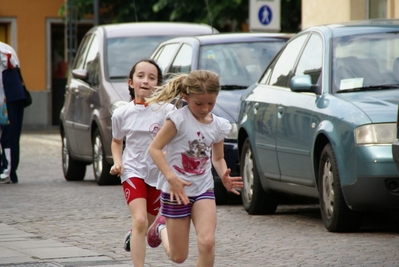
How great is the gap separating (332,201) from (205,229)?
2.87m

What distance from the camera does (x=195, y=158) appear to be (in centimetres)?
585

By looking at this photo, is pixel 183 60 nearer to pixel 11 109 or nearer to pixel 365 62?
pixel 11 109

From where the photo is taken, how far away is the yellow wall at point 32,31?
31484 millimetres

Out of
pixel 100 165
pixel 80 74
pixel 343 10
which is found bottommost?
pixel 100 165

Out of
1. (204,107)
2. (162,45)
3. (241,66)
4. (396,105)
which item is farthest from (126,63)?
(204,107)

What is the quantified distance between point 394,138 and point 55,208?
13.5 ft

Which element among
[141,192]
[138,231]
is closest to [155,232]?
[138,231]

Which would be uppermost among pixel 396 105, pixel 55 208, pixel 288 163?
pixel 396 105

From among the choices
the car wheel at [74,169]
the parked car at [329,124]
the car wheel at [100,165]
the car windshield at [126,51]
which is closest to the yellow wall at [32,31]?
the car wheel at [74,169]

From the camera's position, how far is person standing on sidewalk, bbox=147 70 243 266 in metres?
5.75

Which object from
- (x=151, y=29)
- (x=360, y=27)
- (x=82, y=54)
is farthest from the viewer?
(x=82, y=54)

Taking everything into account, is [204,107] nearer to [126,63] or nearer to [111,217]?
[111,217]

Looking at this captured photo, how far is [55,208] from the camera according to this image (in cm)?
1084

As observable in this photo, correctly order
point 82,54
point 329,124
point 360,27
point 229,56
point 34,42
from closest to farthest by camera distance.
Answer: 1. point 329,124
2. point 360,27
3. point 229,56
4. point 82,54
5. point 34,42
